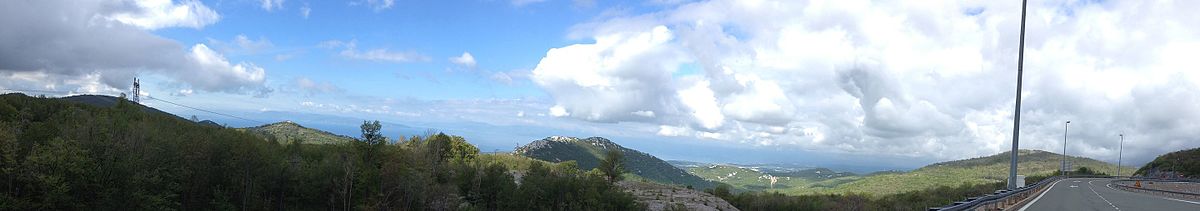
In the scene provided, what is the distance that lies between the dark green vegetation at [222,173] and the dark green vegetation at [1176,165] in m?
114

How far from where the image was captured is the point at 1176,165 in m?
125

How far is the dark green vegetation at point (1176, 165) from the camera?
116 m

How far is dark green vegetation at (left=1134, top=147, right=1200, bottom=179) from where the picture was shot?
115688 millimetres

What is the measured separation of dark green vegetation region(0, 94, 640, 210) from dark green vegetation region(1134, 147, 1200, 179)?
376ft

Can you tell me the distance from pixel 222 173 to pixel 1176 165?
15818cm

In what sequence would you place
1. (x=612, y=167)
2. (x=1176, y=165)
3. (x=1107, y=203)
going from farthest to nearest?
(x=1176, y=165)
(x=612, y=167)
(x=1107, y=203)

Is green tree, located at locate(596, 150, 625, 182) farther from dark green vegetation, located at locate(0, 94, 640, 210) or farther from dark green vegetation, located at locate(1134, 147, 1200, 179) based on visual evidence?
dark green vegetation, located at locate(1134, 147, 1200, 179)

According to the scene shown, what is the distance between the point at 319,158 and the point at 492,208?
17.0 m

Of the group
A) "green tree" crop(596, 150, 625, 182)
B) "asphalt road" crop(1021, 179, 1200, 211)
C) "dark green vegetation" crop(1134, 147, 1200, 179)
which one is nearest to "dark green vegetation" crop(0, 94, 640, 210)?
"green tree" crop(596, 150, 625, 182)

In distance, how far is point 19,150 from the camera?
1385 inches

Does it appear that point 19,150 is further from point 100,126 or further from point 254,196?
point 254,196

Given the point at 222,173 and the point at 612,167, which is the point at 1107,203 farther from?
the point at 222,173

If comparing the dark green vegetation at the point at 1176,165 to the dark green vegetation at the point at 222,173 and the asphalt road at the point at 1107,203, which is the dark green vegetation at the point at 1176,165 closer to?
the asphalt road at the point at 1107,203

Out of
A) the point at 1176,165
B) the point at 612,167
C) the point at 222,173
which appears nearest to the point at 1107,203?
the point at 612,167
